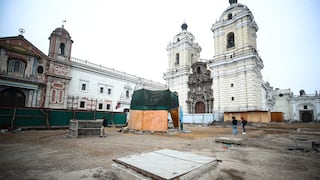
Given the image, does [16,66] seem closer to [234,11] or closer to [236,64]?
[236,64]

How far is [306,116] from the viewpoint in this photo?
46625mm

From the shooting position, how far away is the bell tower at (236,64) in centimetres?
2348

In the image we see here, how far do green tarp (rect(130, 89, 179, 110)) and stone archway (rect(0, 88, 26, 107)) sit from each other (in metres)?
15.9

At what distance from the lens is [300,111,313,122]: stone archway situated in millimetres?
45456

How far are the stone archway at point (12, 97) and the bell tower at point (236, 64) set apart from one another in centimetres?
2895

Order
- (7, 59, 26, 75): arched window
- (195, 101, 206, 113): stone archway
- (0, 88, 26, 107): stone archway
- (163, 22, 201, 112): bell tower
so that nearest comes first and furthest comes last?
(0, 88, 26, 107): stone archway → (7, 59, 26, 75): arched window → (195, 101, 206, 113): stone archway → (163, 22, 201, 112): bell tower

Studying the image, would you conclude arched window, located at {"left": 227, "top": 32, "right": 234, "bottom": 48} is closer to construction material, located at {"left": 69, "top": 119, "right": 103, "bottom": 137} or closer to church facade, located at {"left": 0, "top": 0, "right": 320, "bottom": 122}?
church facade, located at {"left": 0, "top": 0, "right": 320, "bottom": 122}

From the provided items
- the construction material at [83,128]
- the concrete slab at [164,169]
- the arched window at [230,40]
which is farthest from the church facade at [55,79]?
the concrete slab at [164,169]

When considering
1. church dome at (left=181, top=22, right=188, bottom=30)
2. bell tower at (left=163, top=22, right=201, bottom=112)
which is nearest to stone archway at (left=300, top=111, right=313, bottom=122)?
bell tower at (left=163, top=22, right=201, bottom=112)

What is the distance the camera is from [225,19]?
28422 mm

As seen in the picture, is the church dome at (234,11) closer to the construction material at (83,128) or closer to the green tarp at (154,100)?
the green tarp at (154,100)

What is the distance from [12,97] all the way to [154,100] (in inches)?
731

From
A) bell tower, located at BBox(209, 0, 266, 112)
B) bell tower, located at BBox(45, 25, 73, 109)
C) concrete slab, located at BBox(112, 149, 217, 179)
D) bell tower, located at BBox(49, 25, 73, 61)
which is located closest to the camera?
concrete slab, located at BBox(112, 149, 217, 179)

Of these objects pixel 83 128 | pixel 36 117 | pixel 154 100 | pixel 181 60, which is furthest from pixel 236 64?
pixel 36 117
